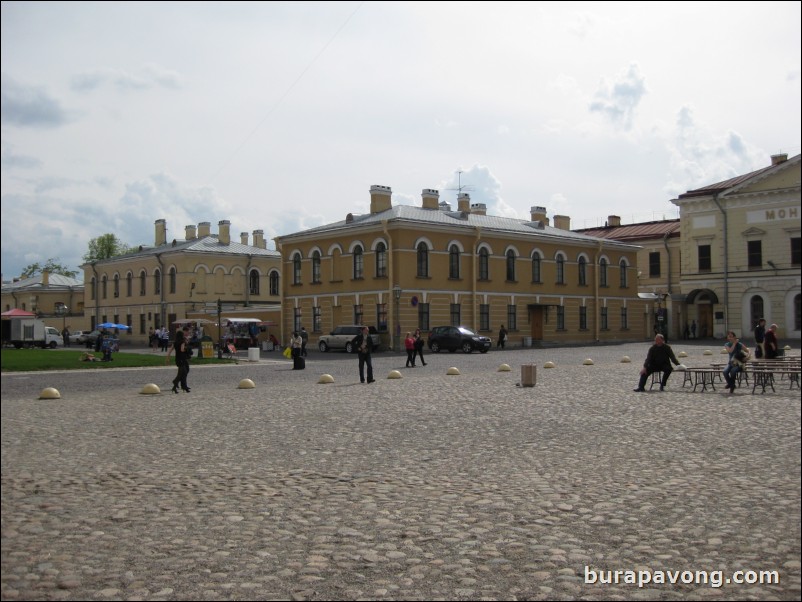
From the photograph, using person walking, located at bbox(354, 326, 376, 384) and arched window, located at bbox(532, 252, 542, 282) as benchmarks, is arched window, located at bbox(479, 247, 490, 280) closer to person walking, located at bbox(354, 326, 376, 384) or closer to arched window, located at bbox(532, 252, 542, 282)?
arched window, located at bbox(532, 252, 542, 282)

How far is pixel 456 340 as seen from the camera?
4025 cm

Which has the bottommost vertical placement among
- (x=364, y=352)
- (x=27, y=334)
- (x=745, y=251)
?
(x=364, y=352)

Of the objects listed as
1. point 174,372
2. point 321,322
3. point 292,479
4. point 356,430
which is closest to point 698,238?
point 292,479

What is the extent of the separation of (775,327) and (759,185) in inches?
32.0

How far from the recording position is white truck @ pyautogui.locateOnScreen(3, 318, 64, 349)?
3.00 meters

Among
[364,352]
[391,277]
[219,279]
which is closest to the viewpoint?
[364,352]

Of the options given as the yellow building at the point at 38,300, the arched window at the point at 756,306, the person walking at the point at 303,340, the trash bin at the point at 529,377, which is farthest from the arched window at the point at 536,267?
the arched window at the point at 756,306

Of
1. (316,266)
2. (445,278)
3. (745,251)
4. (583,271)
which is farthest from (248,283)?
(745,251)

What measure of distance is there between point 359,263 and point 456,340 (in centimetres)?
767

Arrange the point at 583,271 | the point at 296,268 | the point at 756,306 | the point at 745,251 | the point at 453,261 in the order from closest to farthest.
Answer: the point at 745,251, the point at 756,306, the point at 453,261, the point at 583,271, the point at 296,268

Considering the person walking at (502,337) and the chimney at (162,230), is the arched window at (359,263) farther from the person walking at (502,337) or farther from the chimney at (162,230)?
the chimney at (162,230)

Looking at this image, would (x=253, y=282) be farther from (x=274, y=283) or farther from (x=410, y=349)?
(x=410, y=349)

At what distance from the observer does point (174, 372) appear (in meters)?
8.36

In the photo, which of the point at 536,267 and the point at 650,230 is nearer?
the point at 650,230
